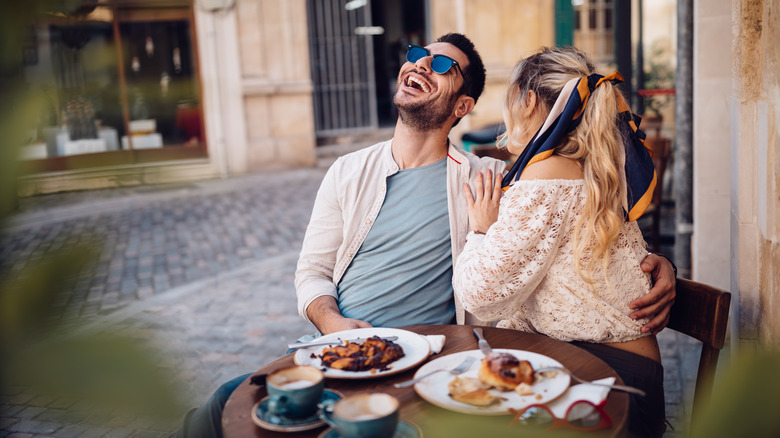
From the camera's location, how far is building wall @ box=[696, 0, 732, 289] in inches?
137

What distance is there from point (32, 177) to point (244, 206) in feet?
30.6

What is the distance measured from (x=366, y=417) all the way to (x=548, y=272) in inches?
40.1

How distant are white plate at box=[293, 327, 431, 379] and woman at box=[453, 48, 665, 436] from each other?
24 cm

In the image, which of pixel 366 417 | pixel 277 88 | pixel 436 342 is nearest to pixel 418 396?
pixel 436 342

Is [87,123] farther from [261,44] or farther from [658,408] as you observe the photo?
[261,44]

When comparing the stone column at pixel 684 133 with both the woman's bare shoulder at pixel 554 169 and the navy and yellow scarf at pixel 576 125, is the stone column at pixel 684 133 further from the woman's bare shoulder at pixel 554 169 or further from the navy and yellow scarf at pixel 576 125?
the woman's bare shoulder at pixel 554 169

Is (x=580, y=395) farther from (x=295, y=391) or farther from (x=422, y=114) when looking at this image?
(x=422, y=114)

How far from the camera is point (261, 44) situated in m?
12.7

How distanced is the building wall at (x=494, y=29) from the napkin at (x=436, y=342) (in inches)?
472

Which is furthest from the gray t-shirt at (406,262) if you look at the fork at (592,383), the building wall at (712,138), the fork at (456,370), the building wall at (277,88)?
the building wall at (277,88)

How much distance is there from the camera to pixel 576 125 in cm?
202

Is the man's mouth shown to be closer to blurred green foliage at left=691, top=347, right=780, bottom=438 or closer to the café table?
the café table

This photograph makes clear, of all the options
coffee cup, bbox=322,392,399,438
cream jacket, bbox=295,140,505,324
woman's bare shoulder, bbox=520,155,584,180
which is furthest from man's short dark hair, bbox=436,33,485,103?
coffee cup, bbox=322,392,399,438

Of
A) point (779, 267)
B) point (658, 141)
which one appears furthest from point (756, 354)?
point (658, 141)
